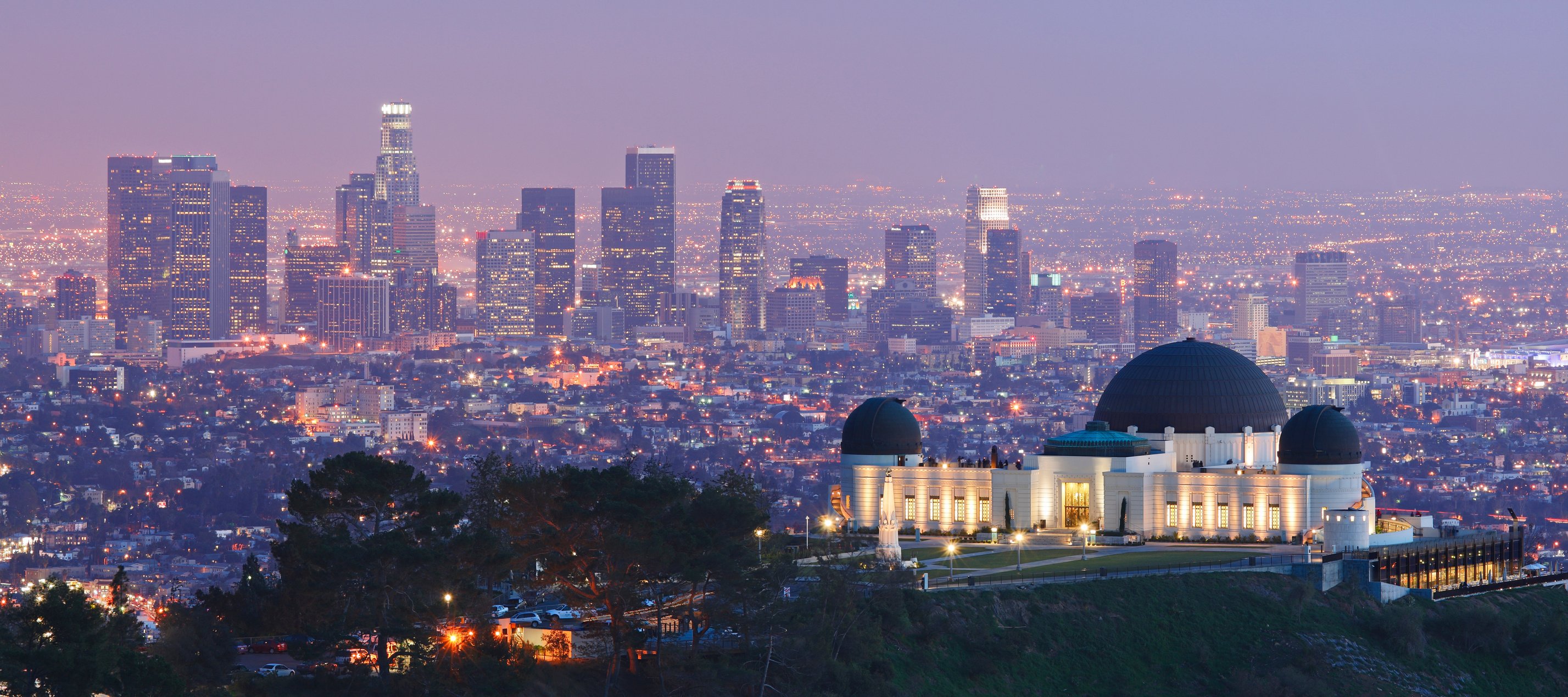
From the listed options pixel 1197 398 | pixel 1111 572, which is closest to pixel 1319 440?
pixel 1197 398

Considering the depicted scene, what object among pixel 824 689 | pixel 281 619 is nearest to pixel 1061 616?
pixel 824 689

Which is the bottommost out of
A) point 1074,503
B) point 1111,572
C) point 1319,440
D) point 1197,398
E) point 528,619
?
point 528,619

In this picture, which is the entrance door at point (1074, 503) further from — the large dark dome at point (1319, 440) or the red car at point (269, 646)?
the red car at point (269, 646)

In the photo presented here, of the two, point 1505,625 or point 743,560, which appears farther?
point 1505,625

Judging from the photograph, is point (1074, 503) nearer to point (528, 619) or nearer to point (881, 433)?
point (881, 433)

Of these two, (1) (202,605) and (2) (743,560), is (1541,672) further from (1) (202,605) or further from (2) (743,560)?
(1) (202,605)

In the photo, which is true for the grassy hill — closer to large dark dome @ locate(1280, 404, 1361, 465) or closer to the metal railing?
the metal railing
